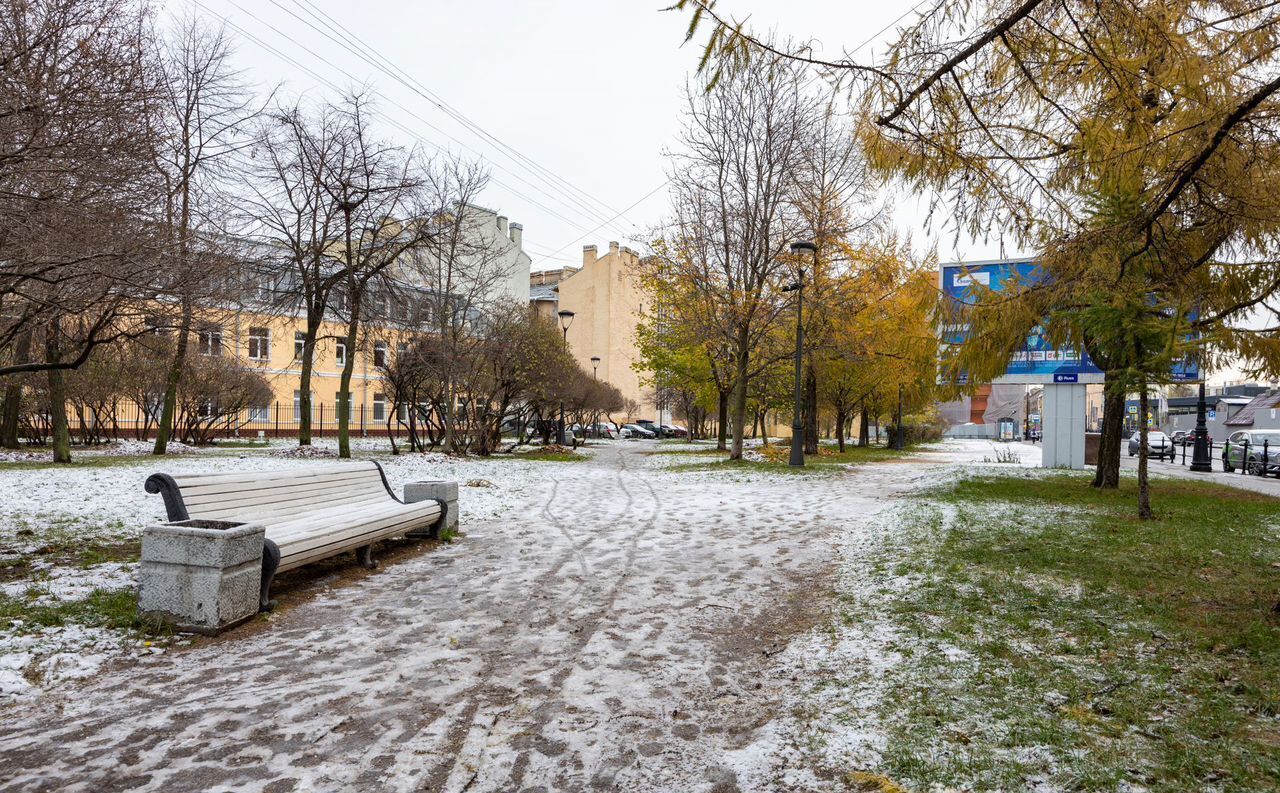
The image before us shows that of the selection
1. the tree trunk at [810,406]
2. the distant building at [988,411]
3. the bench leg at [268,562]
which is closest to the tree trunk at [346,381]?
the tree trunk at [810,406]

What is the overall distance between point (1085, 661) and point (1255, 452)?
1031 inches

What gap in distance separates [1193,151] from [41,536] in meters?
10.4

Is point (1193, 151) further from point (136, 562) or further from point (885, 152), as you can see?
point (136, 562)

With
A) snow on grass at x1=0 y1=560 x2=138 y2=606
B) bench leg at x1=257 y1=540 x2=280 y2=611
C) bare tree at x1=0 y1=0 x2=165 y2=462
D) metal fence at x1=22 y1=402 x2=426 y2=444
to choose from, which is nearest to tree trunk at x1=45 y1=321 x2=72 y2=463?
metal fence at x1=22 y1=402 x2=426 y2=444

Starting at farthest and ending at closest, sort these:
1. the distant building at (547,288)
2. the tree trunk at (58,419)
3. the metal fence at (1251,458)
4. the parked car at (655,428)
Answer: the distant building at (547,288) → the parked car at (655,428) → the metal fence at (1251,458) → the tree trunk at (58,419)

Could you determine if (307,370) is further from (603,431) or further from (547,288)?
(547,288)

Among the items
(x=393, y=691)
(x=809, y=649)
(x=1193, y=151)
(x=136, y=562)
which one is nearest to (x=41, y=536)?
(x=136, y=562)

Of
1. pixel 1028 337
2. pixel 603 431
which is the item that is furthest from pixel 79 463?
pixel 603 431

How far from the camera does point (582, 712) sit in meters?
3.87

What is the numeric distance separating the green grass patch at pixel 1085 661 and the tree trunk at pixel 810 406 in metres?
18.0

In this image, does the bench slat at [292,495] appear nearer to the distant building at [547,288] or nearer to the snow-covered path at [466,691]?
the snow-covered path at [466,691]

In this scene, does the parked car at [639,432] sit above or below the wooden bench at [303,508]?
below

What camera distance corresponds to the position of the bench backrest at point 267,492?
5.47 m

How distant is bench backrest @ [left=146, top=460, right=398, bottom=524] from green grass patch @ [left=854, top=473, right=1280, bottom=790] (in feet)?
16.0
